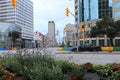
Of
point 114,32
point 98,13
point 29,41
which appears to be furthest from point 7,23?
point 114,32

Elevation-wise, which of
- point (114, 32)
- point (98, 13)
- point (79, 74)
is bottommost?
point (79, 74)

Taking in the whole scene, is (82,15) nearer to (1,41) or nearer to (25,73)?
(1,41)

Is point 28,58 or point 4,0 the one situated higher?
point 4,0

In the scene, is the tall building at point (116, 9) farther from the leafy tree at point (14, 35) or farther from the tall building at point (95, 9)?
the leafy tree at point (14, 35)

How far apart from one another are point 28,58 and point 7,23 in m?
141

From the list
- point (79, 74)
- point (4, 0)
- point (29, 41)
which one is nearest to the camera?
point (79, 74)

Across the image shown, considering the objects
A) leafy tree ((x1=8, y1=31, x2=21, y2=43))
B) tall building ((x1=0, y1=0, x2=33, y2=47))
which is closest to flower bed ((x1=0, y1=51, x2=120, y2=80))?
tall building ((x1=0, y1=0, x2=33, y2=47))

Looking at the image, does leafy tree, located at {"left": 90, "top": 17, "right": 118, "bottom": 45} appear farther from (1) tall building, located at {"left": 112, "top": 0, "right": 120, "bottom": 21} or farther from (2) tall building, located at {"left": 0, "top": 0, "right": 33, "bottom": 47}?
(2) tall building, located at {"left": 0, "top": 0, "right": 33, "bottom": 47}

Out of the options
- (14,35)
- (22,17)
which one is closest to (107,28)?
(14,35)

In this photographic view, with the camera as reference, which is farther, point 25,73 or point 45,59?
point 45,59

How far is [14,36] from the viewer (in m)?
133

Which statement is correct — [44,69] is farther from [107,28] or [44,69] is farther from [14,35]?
[14,35]

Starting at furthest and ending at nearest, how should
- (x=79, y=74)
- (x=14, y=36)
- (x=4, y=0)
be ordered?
(x=14, y=36)
(x=4, y=0)
(x=79, y=74)

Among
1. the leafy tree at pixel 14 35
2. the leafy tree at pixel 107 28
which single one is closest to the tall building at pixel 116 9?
the leafy tree at pixel 107 28
